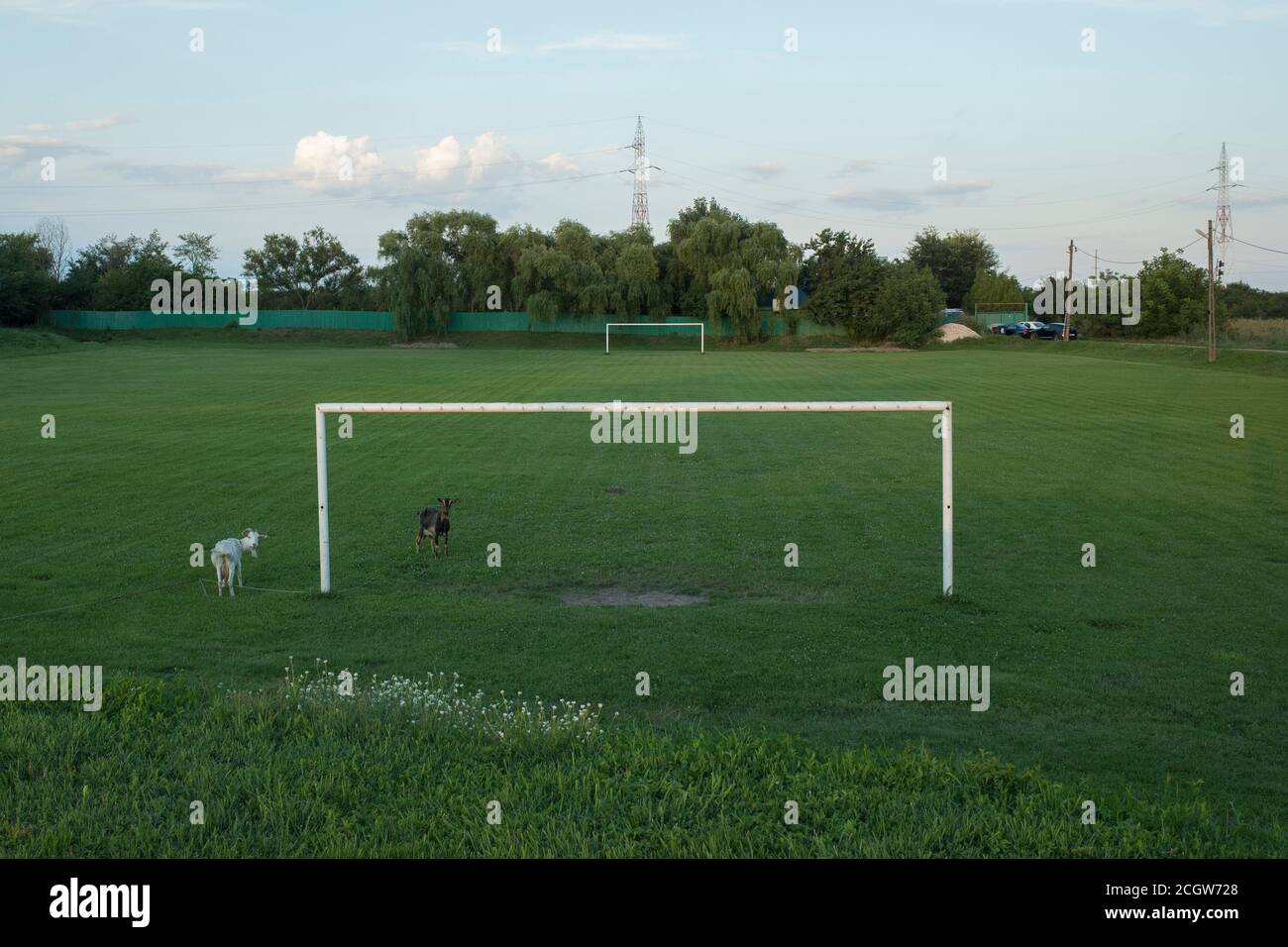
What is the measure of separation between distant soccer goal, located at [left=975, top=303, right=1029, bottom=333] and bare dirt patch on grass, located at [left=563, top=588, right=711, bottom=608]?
86.7 m

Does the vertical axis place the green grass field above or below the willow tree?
below

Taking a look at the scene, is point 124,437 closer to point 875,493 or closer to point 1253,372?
point 875,493

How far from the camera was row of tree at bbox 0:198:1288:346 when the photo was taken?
3182 inches

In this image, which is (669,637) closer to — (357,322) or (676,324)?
(676,324)

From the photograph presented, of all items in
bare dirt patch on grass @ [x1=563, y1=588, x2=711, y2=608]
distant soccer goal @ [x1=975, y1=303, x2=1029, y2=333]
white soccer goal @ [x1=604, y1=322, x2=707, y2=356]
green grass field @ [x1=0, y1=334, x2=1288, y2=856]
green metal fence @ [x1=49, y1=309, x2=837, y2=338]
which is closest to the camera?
green grass field @ [x1=0, y1=334, x2=1288, y2=856]

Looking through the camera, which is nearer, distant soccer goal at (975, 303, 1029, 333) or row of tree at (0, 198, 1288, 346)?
row of tree at (0, 198, 1288, 346)

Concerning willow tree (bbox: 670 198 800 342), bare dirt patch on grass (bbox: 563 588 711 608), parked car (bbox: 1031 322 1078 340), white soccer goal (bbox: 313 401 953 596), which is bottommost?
bare dirt patch on grass (bbox: 563 588 711 608)

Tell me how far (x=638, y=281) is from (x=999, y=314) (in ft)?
107

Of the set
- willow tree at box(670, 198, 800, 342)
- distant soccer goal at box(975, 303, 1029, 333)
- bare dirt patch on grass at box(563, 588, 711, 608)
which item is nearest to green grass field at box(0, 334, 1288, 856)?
bare dirt patch on grass at box(563, 588, 711, 608)

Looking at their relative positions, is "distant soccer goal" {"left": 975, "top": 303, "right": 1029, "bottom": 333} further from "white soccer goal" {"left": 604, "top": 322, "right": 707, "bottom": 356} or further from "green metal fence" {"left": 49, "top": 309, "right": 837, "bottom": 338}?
"white soccer goal" {"left": 604, "top": 322, "right": 707, "bottom": 356}

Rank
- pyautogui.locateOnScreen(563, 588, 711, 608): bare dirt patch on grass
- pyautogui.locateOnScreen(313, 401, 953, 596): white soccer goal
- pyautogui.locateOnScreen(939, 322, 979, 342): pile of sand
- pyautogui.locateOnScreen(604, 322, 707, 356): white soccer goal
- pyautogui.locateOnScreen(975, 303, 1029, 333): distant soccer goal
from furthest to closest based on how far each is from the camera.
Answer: pyautogui.locateOnScreen(975, 303, 1029, 333): distant soccer goal < pyautogui.locateOnScreen(939, 322, 979, 342): pile of sand < pyautogui.locateOnScreen(604, 322, 707, 356): white soccer goal < pyautogui.locateOnScreen(313, 401, 953, 596): white soccer goal < pyautogui.locateOnScreen(563, 588, 711, 608): bare dirt patch on grass
